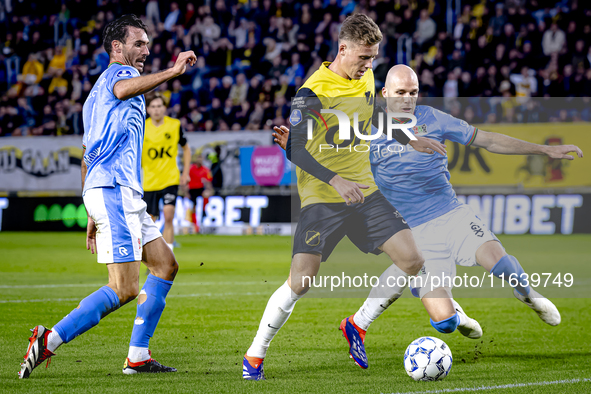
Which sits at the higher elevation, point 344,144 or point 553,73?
point 553,73

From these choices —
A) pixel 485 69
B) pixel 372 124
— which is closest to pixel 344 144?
pixel 372 124

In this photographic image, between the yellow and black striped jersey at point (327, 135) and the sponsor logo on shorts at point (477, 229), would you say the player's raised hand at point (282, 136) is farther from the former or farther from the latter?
the sponsor logo on shorts at point (477, 229)

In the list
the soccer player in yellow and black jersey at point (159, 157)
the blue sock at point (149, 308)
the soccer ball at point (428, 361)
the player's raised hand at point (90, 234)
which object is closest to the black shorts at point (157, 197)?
the soccer player in yellow and black jersey at point (159, 157)

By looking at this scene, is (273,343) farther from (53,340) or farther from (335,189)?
(53,340)

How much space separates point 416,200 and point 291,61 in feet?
48.5

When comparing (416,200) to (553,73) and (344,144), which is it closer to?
(344,144)

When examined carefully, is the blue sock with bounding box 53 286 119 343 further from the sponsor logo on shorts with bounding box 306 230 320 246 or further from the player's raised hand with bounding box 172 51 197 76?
the player's raised hand with bounding box 172 51 197 76

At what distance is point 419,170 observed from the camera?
5.12 m

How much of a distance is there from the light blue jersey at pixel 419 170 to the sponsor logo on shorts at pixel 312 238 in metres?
0.87

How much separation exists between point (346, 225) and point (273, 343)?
143 centimetres

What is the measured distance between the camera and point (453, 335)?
604cm

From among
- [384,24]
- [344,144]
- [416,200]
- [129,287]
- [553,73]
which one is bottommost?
[129,287]

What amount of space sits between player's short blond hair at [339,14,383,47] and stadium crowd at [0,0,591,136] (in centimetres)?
1006

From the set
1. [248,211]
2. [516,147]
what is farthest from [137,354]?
[248,211]
